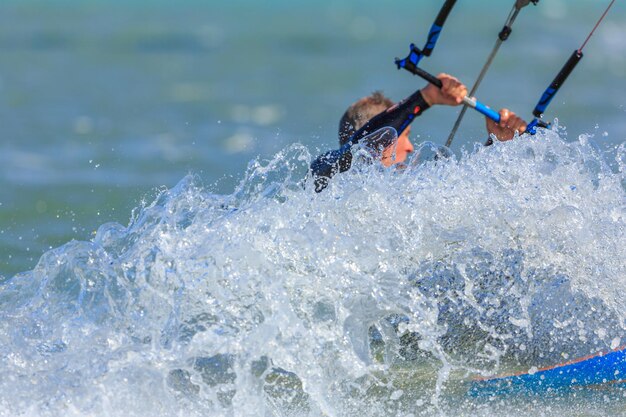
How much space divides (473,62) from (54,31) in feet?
Result: 19.3

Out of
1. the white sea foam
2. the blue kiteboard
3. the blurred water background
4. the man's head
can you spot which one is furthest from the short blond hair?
the blurred water background

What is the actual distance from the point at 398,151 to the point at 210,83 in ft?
24.7

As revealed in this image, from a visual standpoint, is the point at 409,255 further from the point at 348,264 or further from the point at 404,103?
the point at 404,103

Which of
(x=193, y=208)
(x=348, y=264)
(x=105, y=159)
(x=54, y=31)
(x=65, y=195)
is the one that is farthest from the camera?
(x=54, y=31)

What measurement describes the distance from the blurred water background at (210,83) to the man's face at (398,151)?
6.40ft

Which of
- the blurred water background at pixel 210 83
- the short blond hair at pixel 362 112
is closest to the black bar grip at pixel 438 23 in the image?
the short blond hair at pixel 362 112

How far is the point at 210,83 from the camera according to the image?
1222cm

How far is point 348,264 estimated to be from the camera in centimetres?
390

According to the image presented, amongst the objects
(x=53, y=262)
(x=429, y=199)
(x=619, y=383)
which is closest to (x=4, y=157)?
(x=53, y=262)

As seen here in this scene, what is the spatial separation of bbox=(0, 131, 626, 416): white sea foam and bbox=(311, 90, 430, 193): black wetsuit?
0.32 metres

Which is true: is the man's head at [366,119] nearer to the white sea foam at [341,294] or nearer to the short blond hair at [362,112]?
the short blond hair at [362,112]

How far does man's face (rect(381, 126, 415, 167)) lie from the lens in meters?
4.54

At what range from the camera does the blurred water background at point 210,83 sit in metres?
7.72

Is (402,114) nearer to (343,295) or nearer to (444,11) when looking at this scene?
(444,11)
